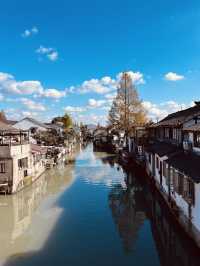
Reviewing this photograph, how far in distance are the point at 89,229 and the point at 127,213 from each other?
3906mm

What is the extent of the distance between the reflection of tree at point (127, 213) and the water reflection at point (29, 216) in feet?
12.0

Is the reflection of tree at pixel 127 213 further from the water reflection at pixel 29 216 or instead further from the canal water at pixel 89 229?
the water reflection at pixel 29 216

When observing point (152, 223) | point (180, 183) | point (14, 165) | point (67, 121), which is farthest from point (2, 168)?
point (67, 121)

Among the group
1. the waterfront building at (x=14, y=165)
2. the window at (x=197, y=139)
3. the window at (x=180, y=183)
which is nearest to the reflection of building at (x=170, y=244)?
the window at (x=180, y=183)

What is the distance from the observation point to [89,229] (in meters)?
15.6

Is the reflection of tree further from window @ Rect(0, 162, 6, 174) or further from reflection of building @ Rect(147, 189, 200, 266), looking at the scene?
window @ Rect(0, 162, 6, 174)

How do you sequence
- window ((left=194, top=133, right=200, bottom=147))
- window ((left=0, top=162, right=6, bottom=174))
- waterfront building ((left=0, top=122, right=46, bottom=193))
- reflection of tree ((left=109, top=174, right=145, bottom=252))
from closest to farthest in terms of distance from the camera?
reflection of tree ((left=109, top=174, right=145, bottom=252)) → window ((left=194, top=133, right=200, bottom=147)) → waterfront building ((left=0, top=122, right=46, bottom=193)) → window ((left=0, top=162, right=6, bottom=174))

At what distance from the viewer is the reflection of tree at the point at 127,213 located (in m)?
14.8

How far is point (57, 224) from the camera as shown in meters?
16.4

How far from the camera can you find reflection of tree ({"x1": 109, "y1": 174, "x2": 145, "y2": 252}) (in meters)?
14.8

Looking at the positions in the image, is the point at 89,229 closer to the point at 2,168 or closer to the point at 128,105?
the point at 2,168

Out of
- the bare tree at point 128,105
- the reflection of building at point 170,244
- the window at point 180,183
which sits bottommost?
the reflection of building at point 170,244

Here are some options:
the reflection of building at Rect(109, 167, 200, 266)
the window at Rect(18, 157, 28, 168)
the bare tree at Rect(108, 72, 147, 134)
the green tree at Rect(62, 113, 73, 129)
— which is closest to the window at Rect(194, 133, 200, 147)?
the reflection of building at Rect(109, 167, 200, 266)

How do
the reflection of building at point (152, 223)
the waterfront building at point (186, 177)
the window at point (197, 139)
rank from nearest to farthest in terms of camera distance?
the reflection of building at point (152, 223) < the waterfront building at point (186, 177) < the window at point (197, 139)
